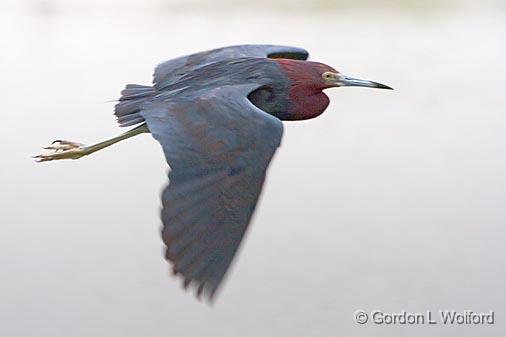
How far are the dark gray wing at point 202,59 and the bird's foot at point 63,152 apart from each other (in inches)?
10.7

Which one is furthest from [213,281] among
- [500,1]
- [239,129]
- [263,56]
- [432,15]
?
[500,1]

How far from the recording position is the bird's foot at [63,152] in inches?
101

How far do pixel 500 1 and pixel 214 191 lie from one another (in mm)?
5308

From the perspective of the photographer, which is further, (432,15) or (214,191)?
(432,15)

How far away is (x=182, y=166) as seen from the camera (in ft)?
6.07

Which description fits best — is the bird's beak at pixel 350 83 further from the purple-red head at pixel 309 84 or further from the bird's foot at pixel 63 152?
the bird's foot at pixel 63 152

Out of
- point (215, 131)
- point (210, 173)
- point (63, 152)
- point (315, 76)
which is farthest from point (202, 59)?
point (210, 173)

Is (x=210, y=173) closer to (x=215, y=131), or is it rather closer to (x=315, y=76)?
(x=215, y=131)

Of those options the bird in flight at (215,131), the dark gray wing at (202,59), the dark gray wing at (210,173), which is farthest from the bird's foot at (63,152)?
the dark gray wing at (210,173)

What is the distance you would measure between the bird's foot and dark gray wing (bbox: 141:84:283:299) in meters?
0.54

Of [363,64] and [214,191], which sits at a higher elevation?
[214,191]

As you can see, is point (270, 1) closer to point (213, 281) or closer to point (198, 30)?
point (198, 30)

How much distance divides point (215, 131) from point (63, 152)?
29.2 inches

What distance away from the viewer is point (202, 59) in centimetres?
249
